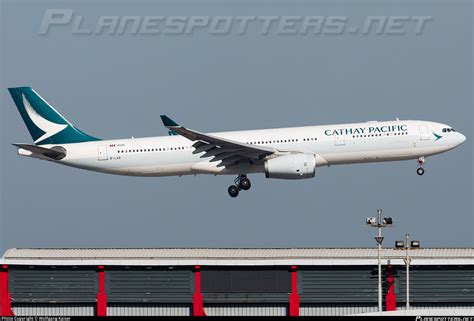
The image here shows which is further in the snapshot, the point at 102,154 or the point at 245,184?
the point at 102,154

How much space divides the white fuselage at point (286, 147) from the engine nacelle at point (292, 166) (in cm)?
70

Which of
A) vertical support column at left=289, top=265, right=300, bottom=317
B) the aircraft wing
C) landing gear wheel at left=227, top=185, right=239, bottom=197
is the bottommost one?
vertical support column at left=289, top=265, right=300, bottom=317

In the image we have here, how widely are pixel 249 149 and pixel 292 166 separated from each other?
2.87 m

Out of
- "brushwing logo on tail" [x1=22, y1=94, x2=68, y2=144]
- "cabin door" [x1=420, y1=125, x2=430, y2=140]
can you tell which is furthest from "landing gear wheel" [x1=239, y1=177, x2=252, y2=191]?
"brushwing logo on tail" [x1=22, y1=94, x2=68, y2=144]

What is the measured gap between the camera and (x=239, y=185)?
7550cm

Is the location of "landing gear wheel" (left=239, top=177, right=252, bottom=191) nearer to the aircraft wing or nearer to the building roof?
the aircraft wing

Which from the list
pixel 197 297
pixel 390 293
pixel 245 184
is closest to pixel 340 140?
pixel 245 184

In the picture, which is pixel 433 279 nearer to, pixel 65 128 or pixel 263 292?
pixel 263 292

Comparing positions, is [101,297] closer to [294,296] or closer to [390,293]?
[294,296]

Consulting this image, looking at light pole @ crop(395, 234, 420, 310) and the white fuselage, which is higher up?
the white fuselage

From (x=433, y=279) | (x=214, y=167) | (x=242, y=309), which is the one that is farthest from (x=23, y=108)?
(x=433, y=279)

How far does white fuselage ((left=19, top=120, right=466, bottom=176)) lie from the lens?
72750mm

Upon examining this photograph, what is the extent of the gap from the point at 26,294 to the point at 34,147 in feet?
31.7

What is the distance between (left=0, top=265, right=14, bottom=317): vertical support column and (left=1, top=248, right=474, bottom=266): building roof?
0.67 meters
